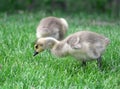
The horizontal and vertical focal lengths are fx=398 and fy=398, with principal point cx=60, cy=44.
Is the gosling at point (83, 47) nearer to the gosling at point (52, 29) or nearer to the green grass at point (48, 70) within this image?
the green grass at point (48, 70)

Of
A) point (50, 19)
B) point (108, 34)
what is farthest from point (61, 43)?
point (108, 34)

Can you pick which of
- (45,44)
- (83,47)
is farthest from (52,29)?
(83,47)

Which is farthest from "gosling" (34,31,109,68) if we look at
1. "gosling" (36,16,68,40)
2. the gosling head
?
"gosling" (36,16,68,40)

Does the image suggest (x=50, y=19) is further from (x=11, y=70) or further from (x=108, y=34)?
(x=11, y=70)

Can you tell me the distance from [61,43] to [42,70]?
0.61 m

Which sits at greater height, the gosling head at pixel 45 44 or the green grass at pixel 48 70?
the gosling head at pixel 45 44

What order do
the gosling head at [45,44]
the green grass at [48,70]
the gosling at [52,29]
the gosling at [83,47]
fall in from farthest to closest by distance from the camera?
the gosling at [52,29]
the gosling head at [45,44]
the gosling at [83,47]
the green grass at [48,70]

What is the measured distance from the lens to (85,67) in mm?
5609

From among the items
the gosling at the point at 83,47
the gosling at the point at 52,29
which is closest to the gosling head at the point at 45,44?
the gosling at the point at 83,47

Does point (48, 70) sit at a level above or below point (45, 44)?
below

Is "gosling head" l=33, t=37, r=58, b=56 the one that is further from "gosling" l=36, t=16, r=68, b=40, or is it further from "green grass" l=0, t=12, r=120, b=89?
"gosling" l=36, t=16, r=68, b=40

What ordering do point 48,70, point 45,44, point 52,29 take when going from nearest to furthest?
1. point 48,70
2. point 45,44
3. point 52,29

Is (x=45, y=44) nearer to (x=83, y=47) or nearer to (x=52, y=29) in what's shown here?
(x=83, y=47)

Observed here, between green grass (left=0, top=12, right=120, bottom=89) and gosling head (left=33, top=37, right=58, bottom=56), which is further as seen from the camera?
gosling head (left=33, top=37, right=58, bottom=56)
